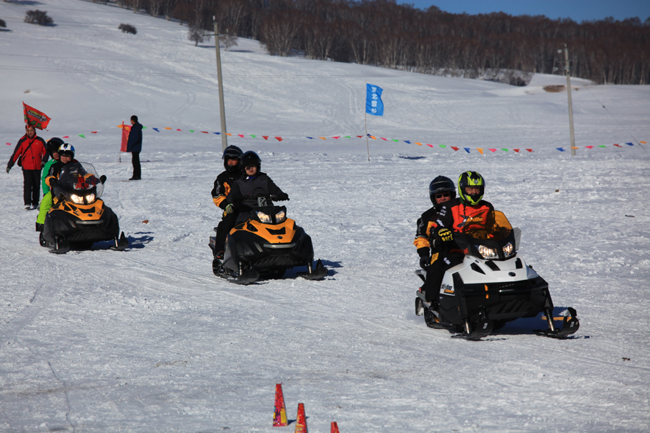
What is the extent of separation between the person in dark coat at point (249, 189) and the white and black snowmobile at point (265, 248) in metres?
0.33

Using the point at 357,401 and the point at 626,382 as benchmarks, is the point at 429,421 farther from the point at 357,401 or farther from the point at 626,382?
the point at 626,382

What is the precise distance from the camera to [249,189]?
8.56m

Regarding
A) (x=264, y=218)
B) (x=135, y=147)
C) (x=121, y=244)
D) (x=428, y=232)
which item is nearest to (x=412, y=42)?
(x=135, y=147)

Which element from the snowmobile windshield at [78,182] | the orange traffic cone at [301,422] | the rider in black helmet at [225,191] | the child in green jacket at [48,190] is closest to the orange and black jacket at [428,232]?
the orange traffic cone at [301,422]

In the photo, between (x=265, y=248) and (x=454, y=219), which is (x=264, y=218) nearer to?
(x=265, y=248)

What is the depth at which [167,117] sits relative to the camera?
39031 mm

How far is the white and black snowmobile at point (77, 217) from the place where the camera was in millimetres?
9758

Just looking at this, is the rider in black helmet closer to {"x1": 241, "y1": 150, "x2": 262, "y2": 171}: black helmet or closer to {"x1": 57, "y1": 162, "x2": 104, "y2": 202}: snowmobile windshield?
{"x1": 241, "y1": 150, "x2": 262, "y2": 171}: black helmet

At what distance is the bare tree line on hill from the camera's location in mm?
95688

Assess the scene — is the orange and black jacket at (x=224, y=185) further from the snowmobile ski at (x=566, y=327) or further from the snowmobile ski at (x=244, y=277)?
the snowmobile ski at (x=566, y=327)

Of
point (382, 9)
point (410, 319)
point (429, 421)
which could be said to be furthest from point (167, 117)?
point (382, 9)

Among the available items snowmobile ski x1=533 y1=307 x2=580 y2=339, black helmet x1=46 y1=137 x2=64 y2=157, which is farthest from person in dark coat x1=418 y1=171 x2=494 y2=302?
black helmet x1=46 y1=137 x2=64 y2=157

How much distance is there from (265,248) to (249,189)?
1.15m

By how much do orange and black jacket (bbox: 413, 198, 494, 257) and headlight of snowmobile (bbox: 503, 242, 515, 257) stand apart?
377 millimetres
